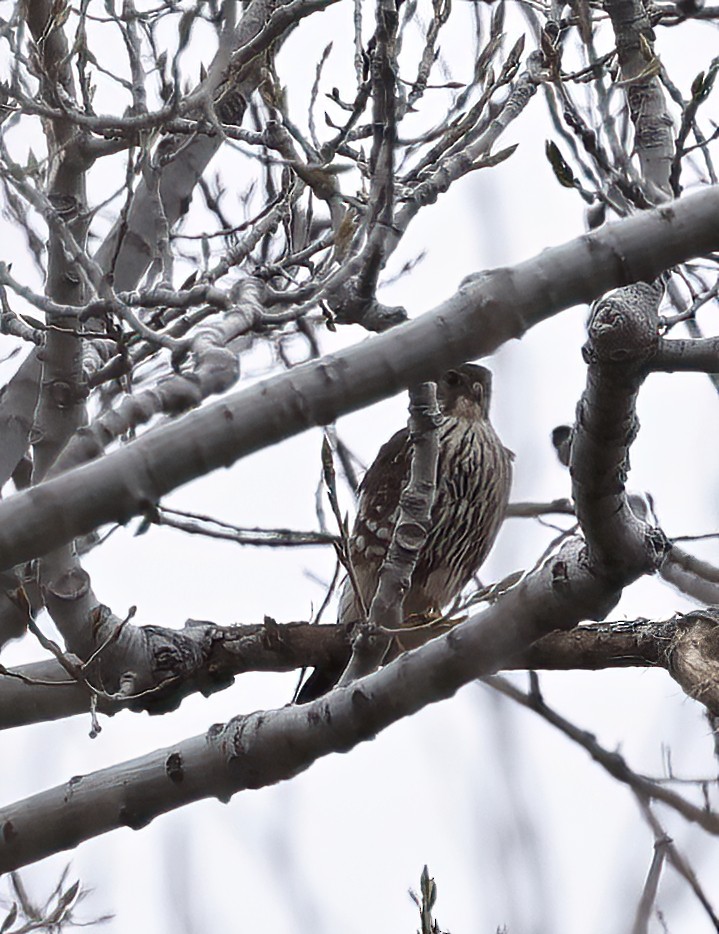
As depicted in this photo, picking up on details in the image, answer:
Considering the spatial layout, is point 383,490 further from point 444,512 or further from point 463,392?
point 463,392

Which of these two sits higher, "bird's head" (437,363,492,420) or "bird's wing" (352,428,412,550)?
"bird's head" (437,363,492,420)

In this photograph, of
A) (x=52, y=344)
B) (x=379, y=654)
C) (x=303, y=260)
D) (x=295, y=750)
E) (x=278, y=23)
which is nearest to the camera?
(x=295, y=750)

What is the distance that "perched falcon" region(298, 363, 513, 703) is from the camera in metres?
5.47

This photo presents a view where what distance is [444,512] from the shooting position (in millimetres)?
Result: 5617

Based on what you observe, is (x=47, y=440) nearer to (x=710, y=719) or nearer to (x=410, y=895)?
(x=410, y=895)

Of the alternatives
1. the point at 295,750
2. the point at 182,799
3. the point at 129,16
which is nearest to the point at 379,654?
the point at 295,750

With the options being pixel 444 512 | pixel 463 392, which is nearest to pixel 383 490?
pixel 444 512

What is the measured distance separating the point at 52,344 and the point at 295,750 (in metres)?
1.24

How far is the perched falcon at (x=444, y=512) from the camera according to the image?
5.47 metres

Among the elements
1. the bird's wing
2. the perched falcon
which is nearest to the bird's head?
the perched falcon

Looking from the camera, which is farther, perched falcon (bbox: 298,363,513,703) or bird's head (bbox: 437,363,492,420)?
bird's head (bbox: 437,363,492,420)

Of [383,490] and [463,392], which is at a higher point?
[463,392]

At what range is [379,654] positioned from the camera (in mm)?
3111

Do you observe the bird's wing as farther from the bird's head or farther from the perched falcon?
the bird's head
